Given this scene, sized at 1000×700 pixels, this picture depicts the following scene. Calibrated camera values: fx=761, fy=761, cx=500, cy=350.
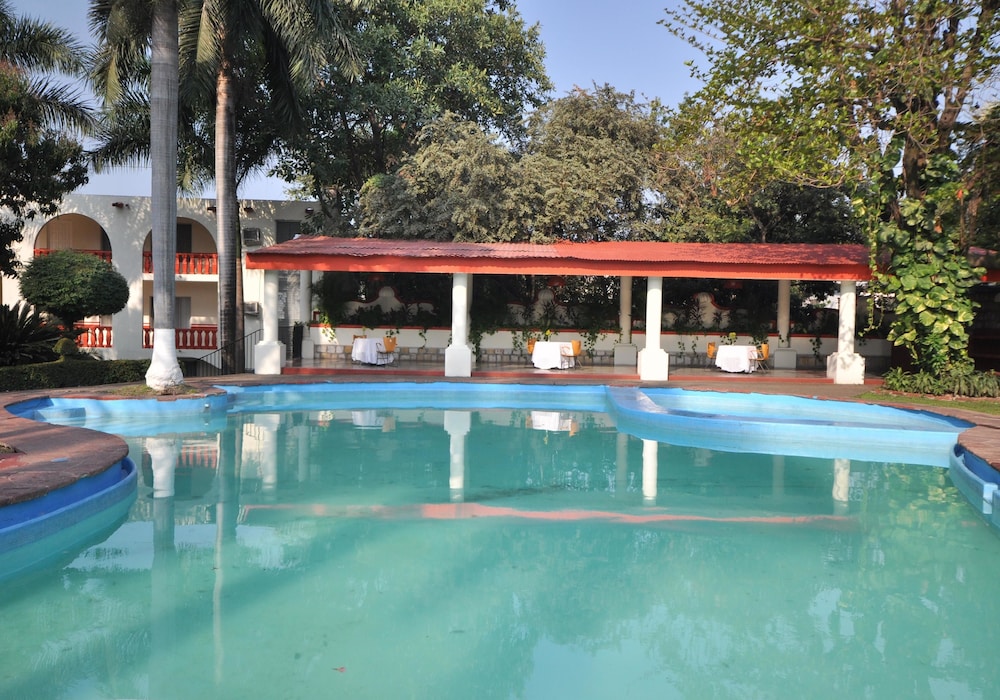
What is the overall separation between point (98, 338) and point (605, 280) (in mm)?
15412

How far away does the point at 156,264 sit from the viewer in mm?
13328

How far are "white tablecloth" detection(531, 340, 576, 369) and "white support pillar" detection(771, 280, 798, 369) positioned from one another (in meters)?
5.75

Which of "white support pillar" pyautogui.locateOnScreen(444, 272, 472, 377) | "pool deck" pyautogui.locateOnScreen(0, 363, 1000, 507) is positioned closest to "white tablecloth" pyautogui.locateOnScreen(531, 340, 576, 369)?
"pool deck" pyautogui.locateOnScreen(0, 363, 1000, 507)

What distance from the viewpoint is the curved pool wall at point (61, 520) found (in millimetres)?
5738

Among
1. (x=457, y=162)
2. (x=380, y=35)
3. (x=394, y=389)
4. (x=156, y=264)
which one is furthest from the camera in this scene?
(x=380, y=35)

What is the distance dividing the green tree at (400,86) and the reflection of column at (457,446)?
36.5 ft

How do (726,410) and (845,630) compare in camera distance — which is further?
(726,410)

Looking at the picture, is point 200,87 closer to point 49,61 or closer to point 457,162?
point 49,61

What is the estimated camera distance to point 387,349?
19.3m

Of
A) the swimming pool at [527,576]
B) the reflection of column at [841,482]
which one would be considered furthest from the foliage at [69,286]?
the reflection of column at [841,482]

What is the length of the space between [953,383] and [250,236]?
19274mm

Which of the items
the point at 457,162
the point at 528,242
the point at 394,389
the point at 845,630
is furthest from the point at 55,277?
the point at 845,630

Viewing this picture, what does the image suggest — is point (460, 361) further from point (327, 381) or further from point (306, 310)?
point (306, 310)

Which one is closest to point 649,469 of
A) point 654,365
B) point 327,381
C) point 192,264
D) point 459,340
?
point 654,365
